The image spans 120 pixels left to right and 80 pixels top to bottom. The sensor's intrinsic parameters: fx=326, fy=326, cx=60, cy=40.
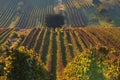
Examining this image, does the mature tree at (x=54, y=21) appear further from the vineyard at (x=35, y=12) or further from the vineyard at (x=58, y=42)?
the vineyard at (x=58, y=42)

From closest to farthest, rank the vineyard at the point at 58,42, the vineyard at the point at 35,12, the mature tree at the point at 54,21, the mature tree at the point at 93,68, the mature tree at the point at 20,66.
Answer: the mature tree at the point at 20,66, the mature tree at the point at 93,68, the vineyard at the point at 58,42, the mature tree at the point at 54,21, the vineyard at the point at 35,12

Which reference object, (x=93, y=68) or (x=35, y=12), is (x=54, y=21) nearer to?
(x=35, y=12)

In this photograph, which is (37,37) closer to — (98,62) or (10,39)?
(10,39)

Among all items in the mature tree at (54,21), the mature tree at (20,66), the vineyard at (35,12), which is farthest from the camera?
the vineyard at (35,12)

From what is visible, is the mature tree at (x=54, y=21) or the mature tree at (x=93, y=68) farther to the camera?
the mature tree at (x=54, y=21)

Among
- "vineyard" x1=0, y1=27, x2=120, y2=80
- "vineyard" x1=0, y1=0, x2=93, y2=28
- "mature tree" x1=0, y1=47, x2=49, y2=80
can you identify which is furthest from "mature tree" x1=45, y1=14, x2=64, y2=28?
"mature tree" x1=0, y1=47, x2=49, y2=80

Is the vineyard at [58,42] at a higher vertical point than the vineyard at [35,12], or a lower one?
lower

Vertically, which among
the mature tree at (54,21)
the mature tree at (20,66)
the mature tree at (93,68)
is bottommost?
the mature tree at (93,68)

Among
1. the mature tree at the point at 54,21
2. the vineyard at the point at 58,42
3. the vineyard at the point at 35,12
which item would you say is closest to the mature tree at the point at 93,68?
the vineyard at the point at 58,42

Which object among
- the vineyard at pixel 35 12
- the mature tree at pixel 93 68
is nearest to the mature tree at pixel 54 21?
the vineyard at pixel 35 12
